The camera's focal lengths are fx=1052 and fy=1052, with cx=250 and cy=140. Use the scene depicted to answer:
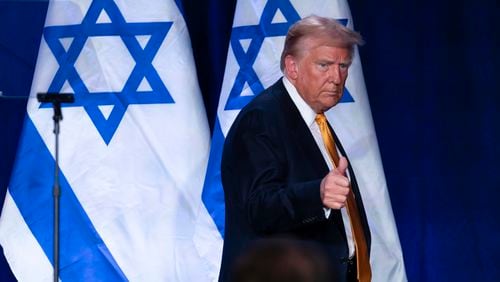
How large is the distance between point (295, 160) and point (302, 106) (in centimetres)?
18

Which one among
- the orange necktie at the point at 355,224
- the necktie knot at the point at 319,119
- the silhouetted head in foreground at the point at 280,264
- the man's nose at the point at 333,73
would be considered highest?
the man's nose at the point at 333,73

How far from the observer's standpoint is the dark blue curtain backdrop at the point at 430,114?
162 inches

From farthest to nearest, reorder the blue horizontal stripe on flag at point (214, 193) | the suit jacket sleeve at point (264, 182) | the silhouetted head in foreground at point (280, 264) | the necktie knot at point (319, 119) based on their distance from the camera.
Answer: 1. the blue horizontal stripe on flag at point (214, 193)
2. the necktie knot at point (319, 119)
3. the suit jacket sleeve at point (264, 182)
4. the silhouetted head in foreground at point (280, 264)

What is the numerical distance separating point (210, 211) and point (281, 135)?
4.00 ft

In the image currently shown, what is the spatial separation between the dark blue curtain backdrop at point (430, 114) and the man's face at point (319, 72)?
5.21ft

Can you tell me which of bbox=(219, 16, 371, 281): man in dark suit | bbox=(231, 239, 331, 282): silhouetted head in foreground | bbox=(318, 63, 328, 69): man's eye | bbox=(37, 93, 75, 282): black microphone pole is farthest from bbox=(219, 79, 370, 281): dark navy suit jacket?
bbox=(231, 239, 331, 282): silhouetted head in foreground

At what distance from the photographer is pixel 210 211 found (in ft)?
11.8

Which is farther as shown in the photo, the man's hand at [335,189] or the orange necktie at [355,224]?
the orange necktie at [355,224]

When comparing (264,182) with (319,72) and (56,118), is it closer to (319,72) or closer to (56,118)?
(319,72)

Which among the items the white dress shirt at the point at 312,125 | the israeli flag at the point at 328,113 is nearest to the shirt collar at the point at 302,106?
the white dress shirt at the point at 312,125

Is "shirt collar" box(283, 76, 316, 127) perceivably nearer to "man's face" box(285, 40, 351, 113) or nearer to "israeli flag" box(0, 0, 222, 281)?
"man's face" box(285, 40, 351, 113)

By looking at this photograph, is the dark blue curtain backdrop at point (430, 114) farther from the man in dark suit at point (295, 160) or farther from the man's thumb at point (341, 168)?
the man's thumb at point (341, 168)

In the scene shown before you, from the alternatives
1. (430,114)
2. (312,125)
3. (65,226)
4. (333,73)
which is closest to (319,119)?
(312,125)

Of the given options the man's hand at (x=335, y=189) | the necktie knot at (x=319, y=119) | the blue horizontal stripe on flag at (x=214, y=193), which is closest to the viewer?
the man's hand at (x=335, y=189)
